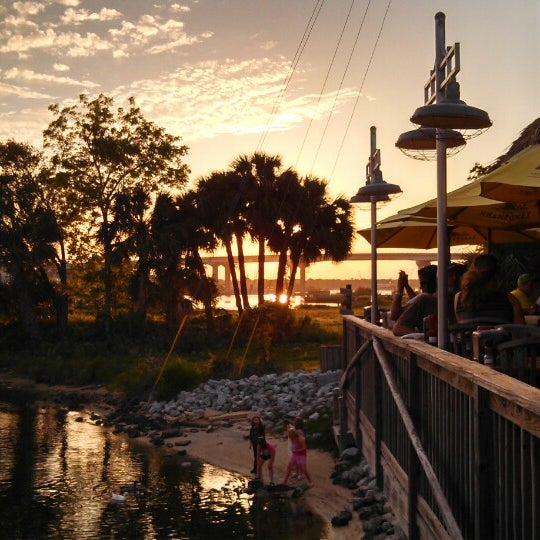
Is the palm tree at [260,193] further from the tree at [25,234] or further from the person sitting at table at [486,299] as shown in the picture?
the person sitting at table at [486,299]

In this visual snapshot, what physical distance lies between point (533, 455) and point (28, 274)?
44.0 metres

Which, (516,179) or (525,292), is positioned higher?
(516,179)

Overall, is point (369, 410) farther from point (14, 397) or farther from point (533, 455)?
point (14, 397)

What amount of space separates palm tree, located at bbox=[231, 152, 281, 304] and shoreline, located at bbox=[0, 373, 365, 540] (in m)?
11.5

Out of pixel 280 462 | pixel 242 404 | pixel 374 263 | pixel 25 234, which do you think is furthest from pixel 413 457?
pixel 25 234

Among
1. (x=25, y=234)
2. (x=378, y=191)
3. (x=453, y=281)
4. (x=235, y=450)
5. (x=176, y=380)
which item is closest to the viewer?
(x=453, y=281)

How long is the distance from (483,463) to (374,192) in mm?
8678

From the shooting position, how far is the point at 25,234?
150 ft

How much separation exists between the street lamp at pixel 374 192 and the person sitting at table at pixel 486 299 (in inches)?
235

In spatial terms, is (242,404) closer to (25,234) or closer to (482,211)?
(482,211)

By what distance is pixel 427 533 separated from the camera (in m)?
8.08

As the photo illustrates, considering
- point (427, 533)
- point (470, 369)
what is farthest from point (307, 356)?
point (470, 369)

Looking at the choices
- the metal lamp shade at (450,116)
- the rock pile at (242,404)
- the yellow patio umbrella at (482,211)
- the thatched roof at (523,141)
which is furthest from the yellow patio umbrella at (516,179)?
the thatched roof at (523,141)

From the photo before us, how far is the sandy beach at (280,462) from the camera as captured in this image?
13.8m
